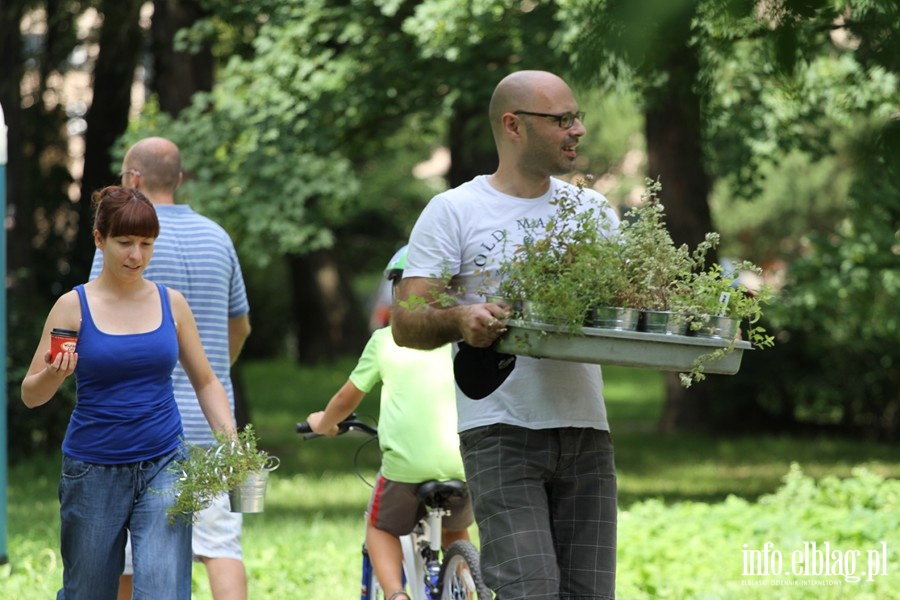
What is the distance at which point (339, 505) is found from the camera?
10930 mm

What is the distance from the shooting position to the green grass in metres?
7.13

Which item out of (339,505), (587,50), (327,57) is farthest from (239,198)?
(587,50)

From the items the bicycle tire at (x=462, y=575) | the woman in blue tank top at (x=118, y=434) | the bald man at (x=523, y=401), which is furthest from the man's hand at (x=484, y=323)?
the bicycle tire at (x=462, y=575)

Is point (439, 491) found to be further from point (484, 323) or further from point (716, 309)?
point (716, 309)

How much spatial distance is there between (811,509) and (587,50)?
20.2ft

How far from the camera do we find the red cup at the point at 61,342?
13.3ft

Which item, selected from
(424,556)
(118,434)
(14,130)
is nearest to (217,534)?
(424,556)

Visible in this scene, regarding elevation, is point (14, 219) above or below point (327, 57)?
below

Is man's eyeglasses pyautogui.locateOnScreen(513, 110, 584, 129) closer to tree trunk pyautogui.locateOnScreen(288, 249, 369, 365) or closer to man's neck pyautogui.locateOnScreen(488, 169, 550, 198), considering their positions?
man's neck pyautogui.locateOnScreen(488, 169, 550, 198)

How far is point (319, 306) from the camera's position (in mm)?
28281

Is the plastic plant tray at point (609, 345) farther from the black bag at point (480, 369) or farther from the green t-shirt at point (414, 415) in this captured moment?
the green t-shirt at point (414, 415)

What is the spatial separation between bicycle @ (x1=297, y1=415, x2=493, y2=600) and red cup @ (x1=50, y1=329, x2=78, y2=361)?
1.39 metres

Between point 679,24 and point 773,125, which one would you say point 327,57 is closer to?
point 773,125

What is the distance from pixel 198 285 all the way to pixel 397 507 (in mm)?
1149
